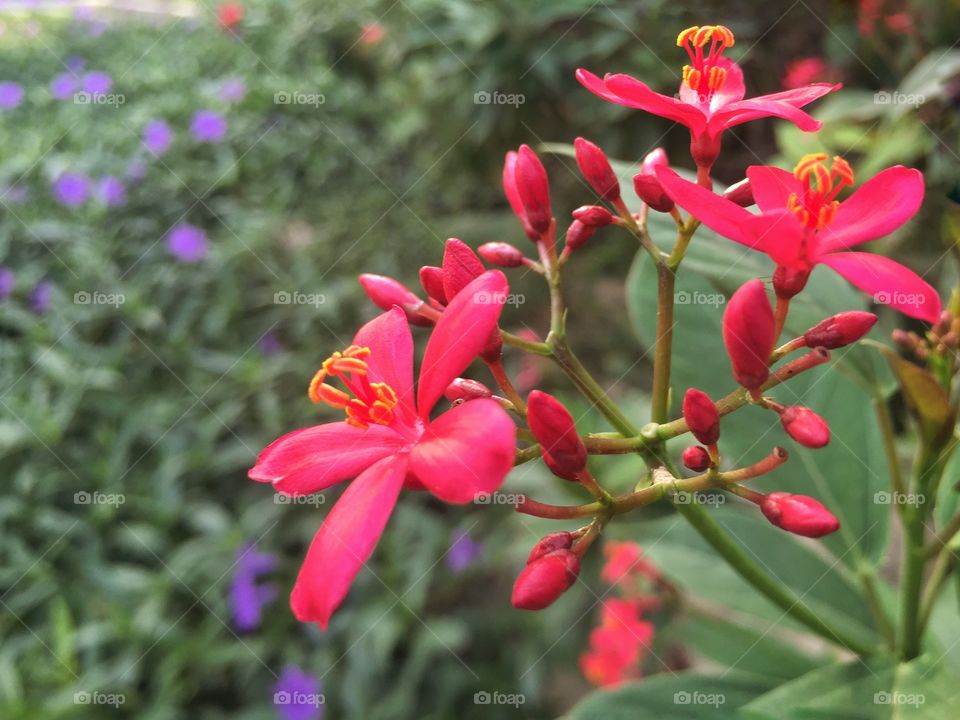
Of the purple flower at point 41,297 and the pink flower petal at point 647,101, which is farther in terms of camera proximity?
the purple flower at point 41,297

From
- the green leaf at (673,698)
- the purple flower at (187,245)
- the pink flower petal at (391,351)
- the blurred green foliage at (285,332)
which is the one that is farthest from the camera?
the purple flower at (187,245)

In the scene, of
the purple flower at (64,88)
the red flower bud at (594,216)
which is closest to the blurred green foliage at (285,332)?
the purple flower at (64,88)

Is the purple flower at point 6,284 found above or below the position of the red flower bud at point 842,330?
below

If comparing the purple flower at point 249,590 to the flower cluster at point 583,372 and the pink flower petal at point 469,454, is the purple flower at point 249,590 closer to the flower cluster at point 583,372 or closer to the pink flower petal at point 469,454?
the flower cluster at point 583,372

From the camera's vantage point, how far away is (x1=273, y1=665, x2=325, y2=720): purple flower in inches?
78.2

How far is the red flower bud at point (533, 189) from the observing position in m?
0.86

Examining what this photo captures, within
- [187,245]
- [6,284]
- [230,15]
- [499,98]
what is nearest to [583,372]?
[499,98]

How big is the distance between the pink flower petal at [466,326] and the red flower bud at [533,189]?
0.22 meters

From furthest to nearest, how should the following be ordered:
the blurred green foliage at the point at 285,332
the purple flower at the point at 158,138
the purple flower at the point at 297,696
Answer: the purple flower at the point at 158,138, the blurred green foliage at the point at 285,332, the purple flower at the point at 297,696

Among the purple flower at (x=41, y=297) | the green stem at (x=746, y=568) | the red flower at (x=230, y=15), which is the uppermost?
the red flower at (x=230, y=15)

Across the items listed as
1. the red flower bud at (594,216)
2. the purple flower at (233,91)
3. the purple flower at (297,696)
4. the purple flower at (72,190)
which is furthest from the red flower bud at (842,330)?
the purple flower at (233,91)

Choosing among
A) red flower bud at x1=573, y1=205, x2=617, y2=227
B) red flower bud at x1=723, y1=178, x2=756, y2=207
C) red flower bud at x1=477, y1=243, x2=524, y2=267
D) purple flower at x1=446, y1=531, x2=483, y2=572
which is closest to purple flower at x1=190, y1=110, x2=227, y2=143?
purple flower at x1=446, y1=531, x2=483, y2=572

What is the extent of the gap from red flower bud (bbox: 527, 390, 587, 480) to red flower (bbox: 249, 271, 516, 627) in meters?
0.06

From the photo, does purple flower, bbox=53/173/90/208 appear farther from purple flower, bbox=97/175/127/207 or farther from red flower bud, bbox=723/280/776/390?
red flower bud, bbox=723/280/776/390
